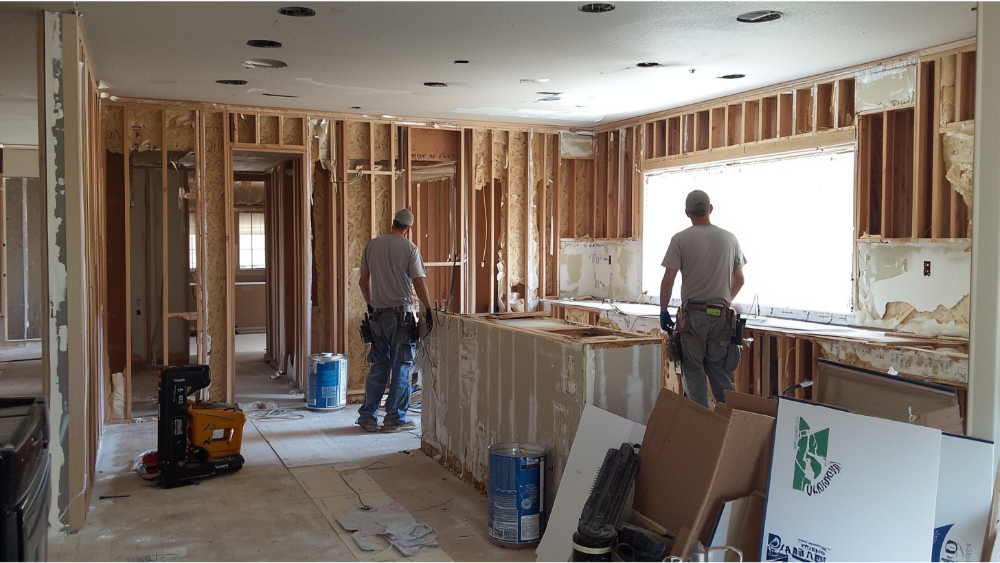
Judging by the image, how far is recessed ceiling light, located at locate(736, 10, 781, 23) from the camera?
4.05 metres

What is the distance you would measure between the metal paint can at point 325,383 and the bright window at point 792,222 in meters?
3.18

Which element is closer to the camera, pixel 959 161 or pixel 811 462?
pixel 811 462

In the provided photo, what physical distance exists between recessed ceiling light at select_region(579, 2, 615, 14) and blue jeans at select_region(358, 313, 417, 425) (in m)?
2.95

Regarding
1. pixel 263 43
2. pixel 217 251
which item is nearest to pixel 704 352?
pixel 263 43

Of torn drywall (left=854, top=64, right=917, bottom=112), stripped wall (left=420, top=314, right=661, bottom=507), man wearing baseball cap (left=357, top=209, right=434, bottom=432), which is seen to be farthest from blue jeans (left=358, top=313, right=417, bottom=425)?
torn drywall (left=854, top=64, right=917, bottom=112)

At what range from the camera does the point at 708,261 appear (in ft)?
17.1

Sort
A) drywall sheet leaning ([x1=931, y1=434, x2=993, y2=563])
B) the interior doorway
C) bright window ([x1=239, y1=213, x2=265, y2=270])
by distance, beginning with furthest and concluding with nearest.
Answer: bright window ([x1=239, y1=213, x2=265, y2=270]) → the interior doorway → drywall sheet leaning ([x1=931, y1=434, x2=993, y2=563])

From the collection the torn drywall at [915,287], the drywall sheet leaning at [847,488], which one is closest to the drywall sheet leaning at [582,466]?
the drywall sheet leaning at [847,488]

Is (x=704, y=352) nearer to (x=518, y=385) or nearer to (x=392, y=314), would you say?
(x=518, y=385)

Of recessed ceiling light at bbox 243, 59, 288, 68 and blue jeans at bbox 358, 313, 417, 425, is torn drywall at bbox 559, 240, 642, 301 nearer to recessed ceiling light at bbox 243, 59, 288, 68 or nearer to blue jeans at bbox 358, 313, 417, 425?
blue jeans at bbox 358, 313, 417, 425

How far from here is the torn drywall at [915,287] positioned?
4.89 meters

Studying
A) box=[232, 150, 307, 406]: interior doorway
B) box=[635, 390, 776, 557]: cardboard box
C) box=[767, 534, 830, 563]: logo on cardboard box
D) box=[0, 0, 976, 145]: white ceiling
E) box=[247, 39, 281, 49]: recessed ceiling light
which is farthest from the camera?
box=[232, 150, 307, 406]: interior doorway

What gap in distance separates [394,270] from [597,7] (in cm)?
282

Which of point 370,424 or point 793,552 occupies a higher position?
point 793,552
